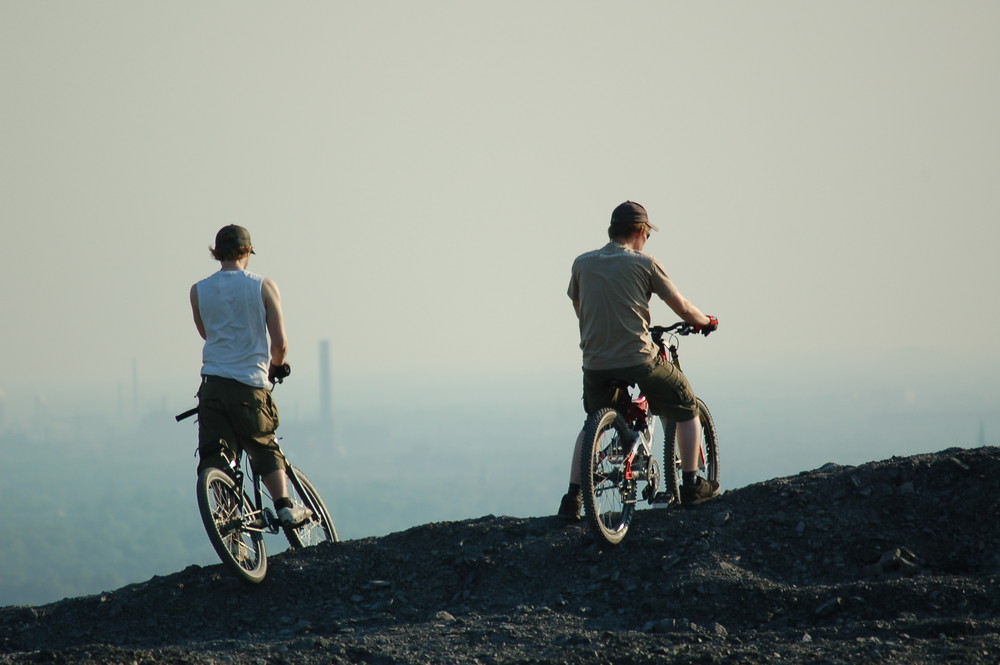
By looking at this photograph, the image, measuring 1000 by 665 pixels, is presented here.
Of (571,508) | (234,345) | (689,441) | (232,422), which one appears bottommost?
(571,508)

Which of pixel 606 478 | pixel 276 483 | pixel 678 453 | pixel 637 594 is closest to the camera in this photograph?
pixel 637 594

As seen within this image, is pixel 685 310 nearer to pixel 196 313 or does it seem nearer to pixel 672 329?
pixel 672 329

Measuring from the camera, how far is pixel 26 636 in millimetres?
8664

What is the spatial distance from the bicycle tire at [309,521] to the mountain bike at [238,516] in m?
0.27

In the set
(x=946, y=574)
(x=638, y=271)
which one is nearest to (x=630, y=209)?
(x=638, y=271)

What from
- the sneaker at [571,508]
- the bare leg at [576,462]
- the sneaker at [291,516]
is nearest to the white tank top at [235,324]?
the sneaker at [291,516]

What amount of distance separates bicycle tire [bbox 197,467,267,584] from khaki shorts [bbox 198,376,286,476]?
0.73 ft

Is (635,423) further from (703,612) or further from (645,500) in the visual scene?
(703,612)

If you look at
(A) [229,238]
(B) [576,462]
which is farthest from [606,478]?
(A) [229,238]

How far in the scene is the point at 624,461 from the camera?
30.4ft

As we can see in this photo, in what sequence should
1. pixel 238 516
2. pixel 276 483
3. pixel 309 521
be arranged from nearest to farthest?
pixel 238 516, pixel 276 483, pixel 309 521

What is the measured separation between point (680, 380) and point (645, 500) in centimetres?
109

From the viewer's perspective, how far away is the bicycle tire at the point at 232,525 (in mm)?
8172

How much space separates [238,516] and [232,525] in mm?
99
